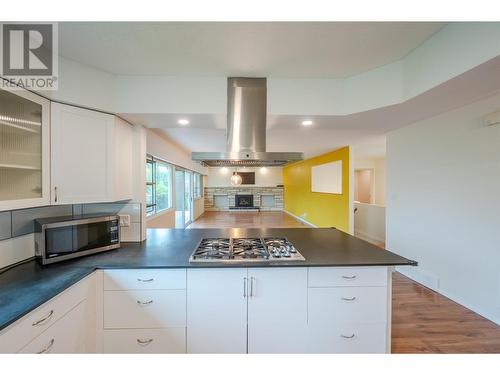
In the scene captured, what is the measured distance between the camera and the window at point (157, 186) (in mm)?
3475

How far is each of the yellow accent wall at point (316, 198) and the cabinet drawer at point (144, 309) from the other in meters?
4.60

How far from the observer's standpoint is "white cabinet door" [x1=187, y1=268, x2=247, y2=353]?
1.47m

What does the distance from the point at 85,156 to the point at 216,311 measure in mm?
1583

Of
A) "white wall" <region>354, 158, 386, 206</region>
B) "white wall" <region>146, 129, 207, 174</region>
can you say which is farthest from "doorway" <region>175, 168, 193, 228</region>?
"white wall" <region>354, 158, 386, 206</region>

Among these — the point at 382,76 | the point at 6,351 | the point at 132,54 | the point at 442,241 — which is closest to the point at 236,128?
the point at 132,54

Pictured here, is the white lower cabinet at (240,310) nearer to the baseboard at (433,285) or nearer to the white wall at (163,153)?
the baseboard at (433,285)

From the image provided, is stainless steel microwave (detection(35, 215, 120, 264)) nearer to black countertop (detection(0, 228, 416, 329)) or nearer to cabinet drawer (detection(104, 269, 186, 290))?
black countertop (detection(0, 228, 416, 329))

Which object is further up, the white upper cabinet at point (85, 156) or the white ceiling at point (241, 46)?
the white ceiling at point (241, 46)

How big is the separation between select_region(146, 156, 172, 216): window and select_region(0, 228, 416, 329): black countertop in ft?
4.51

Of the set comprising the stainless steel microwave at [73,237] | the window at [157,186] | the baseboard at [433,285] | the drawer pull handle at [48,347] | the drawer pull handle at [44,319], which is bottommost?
the baseboard at [433,285]

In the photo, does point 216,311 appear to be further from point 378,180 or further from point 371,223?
point 378,180

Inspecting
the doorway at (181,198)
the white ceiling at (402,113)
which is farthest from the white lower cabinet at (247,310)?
the doorway at (181,198)

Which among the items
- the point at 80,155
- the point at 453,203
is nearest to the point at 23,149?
the point at 80,155

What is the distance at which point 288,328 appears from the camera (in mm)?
1491
